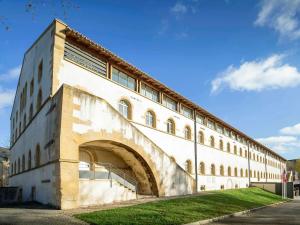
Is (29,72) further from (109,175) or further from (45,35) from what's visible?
(109,175)

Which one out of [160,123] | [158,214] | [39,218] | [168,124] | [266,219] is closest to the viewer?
[39,218]

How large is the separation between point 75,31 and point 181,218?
1279cm

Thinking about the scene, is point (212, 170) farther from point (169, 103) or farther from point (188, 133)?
point (169, 103)

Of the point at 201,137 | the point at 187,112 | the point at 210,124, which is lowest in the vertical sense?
the point at 201,137

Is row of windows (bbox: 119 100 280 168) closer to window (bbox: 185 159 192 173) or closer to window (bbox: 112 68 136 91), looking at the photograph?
window (bbox: 112 68 136 91)

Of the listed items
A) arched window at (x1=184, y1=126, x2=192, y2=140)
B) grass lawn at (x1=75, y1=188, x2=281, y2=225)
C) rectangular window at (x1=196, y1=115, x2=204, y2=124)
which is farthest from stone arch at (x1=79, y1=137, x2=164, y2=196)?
rectangular window at (x1=196, y1=115, x2=204, y2=124)

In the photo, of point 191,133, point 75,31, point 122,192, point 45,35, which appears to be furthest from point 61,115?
point 191,133

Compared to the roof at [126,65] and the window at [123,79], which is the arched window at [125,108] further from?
the roof at [126,65]

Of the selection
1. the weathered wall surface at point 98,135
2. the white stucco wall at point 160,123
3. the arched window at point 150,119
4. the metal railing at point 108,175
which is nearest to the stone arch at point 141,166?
the weathered wall surface at point 98,135

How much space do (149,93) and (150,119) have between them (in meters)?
2.25

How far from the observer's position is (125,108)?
1022 inches

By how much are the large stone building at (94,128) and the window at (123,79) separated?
0.08 meters

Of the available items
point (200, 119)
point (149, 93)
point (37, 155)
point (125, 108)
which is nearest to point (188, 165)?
point (200, 119)

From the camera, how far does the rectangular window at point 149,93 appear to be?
94.4 ft
